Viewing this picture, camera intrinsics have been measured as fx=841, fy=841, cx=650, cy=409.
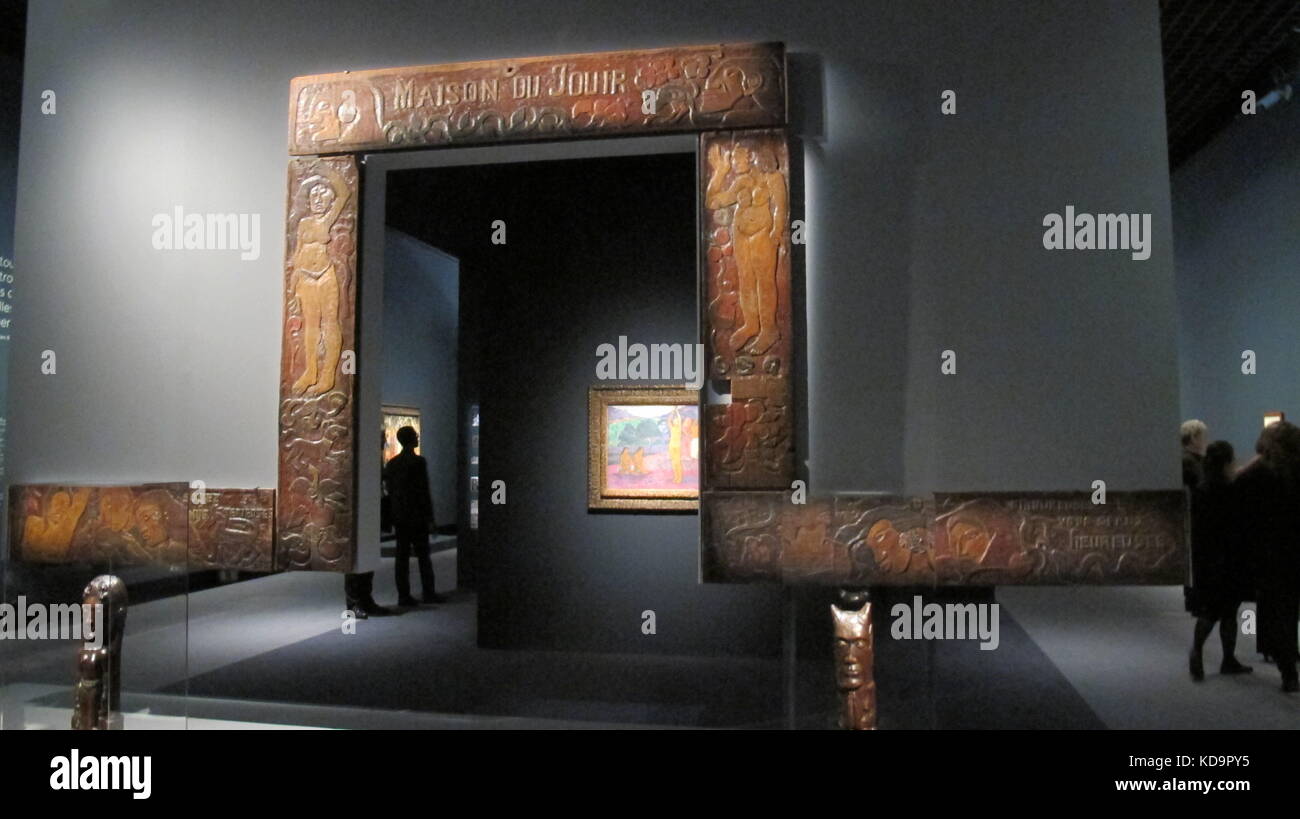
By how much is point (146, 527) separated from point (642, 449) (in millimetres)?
3196

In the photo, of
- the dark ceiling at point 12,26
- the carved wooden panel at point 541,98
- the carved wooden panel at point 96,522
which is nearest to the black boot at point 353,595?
the carved wooden panel at point 96,522

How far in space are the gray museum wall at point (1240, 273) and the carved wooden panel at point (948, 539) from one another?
0.93 meters

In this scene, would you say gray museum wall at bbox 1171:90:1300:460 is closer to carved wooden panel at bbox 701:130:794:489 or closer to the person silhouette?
carved wooden panel at bbox 701:130:794:489

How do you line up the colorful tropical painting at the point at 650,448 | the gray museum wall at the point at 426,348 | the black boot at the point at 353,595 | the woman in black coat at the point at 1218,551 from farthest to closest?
the gray museum wall at the point at 426,348, the black boot at the point at 353,595, the colorful tropical painting at the point at 650,448, the woman in black coat at the point at 1218,551

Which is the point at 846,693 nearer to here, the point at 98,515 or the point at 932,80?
the point at 932,80

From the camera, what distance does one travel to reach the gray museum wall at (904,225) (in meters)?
3.63

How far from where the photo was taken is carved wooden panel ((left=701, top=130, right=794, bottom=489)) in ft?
12.1

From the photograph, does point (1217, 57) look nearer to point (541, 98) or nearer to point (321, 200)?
point (541, 98)

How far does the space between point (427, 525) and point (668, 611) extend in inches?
106

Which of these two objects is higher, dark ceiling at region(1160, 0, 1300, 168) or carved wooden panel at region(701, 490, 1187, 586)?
dark ceiling at region(1160, 0, 1300, 168)

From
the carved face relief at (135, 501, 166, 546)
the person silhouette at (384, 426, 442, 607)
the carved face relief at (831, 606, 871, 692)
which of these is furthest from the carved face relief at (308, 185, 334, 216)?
the person silhouette at (384, 426, 442, 607)

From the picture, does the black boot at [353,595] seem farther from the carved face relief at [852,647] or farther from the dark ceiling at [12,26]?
the carved face relief at [852,647]

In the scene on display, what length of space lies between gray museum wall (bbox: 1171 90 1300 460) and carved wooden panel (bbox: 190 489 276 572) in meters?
4.56

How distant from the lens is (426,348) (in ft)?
36.1
